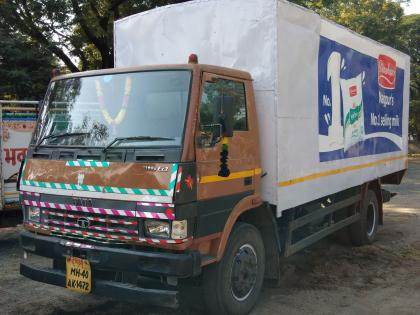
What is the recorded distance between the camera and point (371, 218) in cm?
802

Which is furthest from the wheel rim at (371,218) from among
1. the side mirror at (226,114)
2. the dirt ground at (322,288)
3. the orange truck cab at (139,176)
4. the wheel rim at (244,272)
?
the side mirror at (226,114)

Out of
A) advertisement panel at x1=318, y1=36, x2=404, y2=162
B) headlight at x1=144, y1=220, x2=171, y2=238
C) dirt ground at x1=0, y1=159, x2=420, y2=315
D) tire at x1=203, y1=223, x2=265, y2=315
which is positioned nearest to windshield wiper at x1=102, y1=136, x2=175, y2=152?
headlight at x1=144, y1=220, x2=171, y2=238

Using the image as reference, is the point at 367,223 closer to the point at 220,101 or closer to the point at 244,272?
the point at 244,272

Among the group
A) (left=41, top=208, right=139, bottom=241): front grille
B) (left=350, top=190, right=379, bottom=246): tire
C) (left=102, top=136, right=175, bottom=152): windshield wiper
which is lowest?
(left=350, top=190, right=379, bottom=246): tire

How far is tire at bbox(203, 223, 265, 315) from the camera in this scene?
13.9 feet

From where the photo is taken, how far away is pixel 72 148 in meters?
4.32

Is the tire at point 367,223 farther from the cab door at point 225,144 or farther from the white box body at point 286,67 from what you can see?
the cab door at point 225,144

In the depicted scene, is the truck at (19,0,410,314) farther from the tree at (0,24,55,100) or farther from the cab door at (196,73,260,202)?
the tree at (0,24,55,100)

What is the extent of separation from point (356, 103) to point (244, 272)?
338 centimetres

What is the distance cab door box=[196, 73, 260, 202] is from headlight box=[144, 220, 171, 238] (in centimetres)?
37

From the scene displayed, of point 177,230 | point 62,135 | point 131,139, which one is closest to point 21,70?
point 62,135

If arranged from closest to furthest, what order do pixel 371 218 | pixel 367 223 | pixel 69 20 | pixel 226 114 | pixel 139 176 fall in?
pixel 139 176
pixel 226 114
pixel 367 223
pixel 371 218
pixel 69 20

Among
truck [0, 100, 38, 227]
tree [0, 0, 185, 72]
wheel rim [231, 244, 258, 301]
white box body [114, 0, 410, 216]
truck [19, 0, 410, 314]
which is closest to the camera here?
truck [19, 0, 410, 314]

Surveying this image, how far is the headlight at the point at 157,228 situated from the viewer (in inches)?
150
